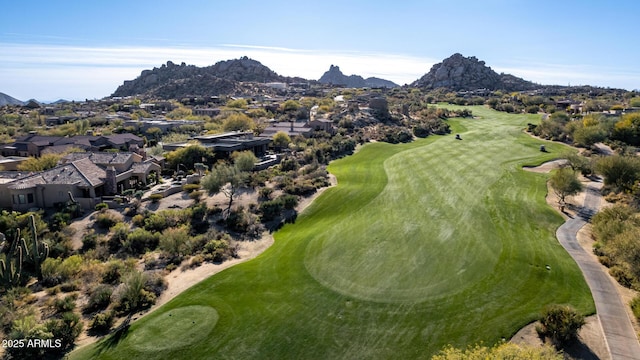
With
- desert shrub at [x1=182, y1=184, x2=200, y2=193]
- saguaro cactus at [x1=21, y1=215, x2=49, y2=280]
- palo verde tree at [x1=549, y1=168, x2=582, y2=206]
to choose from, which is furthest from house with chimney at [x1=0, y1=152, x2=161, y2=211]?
palo verde tree at [x1=549, y1=168, x2=582, y2=206]

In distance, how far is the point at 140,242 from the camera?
37125 millimetres

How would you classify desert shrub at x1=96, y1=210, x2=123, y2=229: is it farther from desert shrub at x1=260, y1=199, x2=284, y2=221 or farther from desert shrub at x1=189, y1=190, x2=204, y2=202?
desert shrub at x1=260, y1=199, x2=284, y2=221

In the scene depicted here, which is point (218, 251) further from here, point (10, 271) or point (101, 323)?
point (10, 271)

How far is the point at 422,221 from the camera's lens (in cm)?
4059

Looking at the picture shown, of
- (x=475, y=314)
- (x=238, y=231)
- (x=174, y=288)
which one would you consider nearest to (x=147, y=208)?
(x=238, y=231)

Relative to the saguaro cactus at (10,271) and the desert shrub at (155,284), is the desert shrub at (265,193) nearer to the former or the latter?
the desert shrub at (155,284)

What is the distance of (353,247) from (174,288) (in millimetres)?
15155

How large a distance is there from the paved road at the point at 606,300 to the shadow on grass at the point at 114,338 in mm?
27575

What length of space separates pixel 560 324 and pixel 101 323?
2731 cm

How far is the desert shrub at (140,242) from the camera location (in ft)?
120

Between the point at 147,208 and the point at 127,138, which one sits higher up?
the point at 127,138

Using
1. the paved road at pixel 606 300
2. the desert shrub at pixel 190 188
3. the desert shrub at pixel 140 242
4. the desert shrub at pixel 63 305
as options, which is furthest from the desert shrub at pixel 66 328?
the paved road at pixel 606 300

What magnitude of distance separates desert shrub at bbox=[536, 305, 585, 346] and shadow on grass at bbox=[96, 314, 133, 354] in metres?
24.7

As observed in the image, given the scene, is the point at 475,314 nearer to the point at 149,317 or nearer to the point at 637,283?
the point at 637,283
